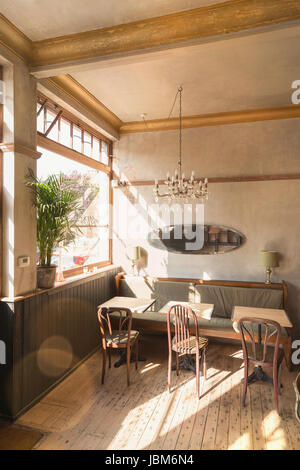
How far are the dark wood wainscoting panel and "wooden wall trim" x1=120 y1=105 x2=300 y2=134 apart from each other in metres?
3.17

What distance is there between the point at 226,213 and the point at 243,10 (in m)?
3.24

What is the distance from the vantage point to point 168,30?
9.84 feet

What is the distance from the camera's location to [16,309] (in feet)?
10.3

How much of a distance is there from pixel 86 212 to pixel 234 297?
3042 millimetres

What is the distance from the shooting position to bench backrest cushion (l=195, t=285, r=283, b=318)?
16.3ft

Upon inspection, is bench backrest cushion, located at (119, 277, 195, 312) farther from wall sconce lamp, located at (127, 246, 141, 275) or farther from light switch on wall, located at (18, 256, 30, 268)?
light switch on wall, located at (18, 256, 30, 268)

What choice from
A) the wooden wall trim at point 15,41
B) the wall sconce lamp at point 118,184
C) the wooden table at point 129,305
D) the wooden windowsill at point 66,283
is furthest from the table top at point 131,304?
the wooden wall trim at point 15,41

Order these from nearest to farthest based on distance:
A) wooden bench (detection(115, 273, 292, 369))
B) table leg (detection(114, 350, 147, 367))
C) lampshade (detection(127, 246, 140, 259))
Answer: table leg (detection(114, 350, 147, 367))
wooden bench (detection(115, 273, 292, 369))
lampshade (detection(127, 246, 140, 259))

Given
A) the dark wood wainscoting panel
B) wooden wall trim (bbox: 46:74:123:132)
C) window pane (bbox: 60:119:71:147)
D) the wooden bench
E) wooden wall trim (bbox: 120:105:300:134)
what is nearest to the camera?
the dark wood wainscoting panel

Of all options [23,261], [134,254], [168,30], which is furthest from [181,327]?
[168,30]

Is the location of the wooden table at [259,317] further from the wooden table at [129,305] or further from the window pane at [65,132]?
the window pane at [65,132]

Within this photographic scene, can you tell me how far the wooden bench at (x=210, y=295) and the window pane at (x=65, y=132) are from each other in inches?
104

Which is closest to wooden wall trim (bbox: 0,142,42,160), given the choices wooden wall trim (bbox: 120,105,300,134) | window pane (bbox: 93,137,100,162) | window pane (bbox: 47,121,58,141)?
window pane (bbox: 47,121,58,141)
